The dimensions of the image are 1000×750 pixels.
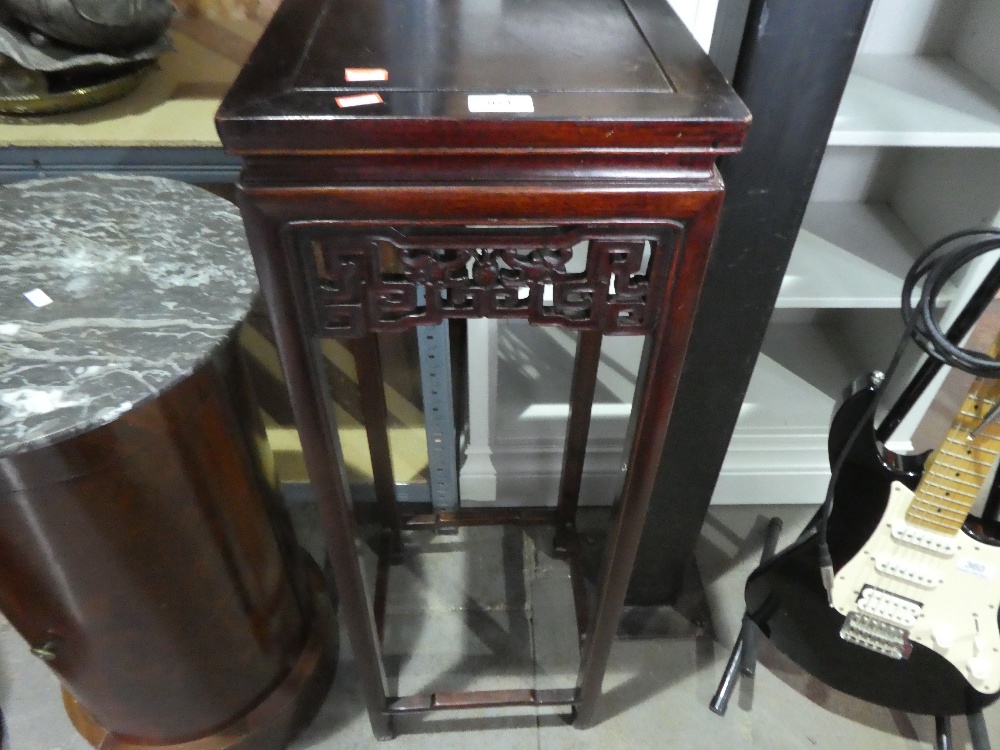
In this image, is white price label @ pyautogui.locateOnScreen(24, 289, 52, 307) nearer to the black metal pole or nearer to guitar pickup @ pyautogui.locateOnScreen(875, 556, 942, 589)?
the black metal pole

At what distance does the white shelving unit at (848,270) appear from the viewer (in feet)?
3.34

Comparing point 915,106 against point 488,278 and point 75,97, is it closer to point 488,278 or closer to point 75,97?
point 488,278

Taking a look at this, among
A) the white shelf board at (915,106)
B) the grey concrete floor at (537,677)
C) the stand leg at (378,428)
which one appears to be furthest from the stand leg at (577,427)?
the white shelf board at (915,106)

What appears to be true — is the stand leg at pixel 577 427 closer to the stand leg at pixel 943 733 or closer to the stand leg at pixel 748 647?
the stand leg at pixel 748 647

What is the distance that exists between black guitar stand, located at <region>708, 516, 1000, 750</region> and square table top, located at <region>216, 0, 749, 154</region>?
72cm

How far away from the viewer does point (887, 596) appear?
3.25 feet

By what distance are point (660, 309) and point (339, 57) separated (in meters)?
0.34

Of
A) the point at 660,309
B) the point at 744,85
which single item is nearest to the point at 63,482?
the point at 660,309

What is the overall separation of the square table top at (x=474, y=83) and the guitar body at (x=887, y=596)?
52cm

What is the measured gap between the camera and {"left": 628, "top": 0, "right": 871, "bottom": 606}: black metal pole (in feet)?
2.24

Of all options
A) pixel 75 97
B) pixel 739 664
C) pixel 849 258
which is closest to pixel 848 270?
pixel 849 258

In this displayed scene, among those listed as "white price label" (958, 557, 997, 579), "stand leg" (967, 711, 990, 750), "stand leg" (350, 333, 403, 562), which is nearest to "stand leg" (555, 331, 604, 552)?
"stand leg" (350, 333, 403, 562)

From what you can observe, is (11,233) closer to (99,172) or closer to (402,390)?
(99,172)

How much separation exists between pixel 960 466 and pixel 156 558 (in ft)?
3.07
